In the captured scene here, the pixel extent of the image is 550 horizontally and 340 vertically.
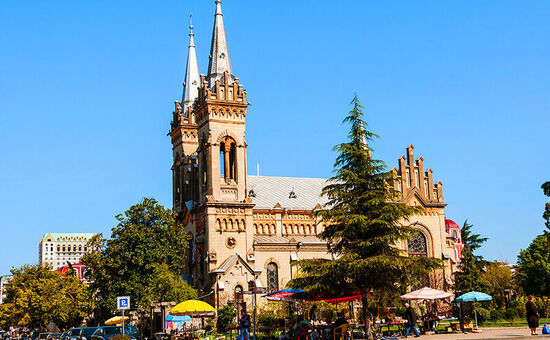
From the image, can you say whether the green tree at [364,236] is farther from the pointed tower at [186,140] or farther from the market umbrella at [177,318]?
the pointed tower at [186,140]

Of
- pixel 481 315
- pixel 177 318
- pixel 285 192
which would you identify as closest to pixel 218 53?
pixel 285 192

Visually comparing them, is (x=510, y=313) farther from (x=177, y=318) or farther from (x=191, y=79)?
(x=191, y=79)

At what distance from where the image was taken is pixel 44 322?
6353 cm

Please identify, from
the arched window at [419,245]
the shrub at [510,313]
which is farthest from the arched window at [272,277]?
the shrub at [510,313]

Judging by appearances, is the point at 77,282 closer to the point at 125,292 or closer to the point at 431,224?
the point at 125,292

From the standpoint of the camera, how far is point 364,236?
106ft

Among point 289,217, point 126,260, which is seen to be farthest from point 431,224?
point 126,260

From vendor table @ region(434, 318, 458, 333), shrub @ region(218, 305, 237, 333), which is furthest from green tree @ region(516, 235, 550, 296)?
shrub @ region(218, 305, 237, 333)

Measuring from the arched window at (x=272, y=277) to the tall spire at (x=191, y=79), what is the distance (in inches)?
785

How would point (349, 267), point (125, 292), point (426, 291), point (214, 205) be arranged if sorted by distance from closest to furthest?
point (349, 267)
point (426, 291)
point (125, 292)
point (214, 205)

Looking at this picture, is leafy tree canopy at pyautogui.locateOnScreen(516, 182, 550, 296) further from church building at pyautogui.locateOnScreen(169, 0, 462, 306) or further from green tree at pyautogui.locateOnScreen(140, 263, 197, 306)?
green tree at pyautogui.locateOnScreen(140, 263, 197, 306)

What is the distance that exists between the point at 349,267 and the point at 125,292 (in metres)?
27.1

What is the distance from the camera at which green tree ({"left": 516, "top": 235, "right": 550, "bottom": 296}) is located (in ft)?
233

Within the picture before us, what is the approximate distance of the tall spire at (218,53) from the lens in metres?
60.3
